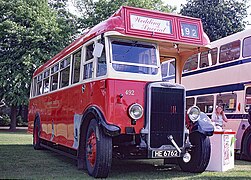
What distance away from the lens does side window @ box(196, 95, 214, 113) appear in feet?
45.8

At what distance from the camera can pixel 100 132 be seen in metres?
7.12

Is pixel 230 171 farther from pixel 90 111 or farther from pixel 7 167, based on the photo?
pixel 7 167

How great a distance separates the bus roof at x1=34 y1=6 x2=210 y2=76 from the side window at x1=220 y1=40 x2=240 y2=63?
5175 millimetres

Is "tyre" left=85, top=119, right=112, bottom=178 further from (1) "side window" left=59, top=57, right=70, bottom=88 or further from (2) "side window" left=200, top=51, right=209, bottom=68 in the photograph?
(2) "side window" left=200, top=51, right=209, bottom=68

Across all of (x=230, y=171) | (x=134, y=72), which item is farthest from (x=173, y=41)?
(x=230, y=171)

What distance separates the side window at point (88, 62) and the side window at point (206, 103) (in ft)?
22.9

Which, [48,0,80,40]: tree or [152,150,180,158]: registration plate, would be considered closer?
[152,150,180,158]: registration plate

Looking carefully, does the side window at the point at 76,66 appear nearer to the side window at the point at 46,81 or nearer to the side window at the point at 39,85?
the side window at the point at 46,81

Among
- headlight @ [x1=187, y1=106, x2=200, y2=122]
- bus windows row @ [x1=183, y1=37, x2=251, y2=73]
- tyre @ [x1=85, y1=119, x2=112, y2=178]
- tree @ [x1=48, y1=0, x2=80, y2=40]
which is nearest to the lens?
tyre @ [x1=85, y1=119, x2=112, y2=178]

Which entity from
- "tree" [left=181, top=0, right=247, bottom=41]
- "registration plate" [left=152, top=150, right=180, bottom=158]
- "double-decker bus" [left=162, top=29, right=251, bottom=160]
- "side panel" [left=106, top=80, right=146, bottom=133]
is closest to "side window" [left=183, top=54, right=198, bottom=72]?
"double-decker bus" [left=162, top=29, right=251, bottom=160]

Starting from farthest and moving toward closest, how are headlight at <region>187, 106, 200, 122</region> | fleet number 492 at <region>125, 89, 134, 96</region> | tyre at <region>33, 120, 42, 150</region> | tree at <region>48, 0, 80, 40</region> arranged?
tree at <region>48, 0, 80, 40</region> < tyre at <region>33, 120, 42, 150</region> < headlight at <region>187, 106, 200, 122</region> < fleet number 492 at <region>125, 89, 134, 96</region>

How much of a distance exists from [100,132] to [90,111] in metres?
0.68

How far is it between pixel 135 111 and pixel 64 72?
3.89 metres

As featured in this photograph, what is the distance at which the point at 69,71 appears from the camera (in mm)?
9766
